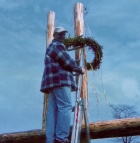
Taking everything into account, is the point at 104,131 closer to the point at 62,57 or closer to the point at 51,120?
the point at 51,120

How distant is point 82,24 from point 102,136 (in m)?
3.11

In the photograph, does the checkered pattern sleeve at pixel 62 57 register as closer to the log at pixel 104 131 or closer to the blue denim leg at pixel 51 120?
the blue denim leg at pixel 51 120

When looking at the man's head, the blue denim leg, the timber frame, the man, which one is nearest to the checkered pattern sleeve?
the man

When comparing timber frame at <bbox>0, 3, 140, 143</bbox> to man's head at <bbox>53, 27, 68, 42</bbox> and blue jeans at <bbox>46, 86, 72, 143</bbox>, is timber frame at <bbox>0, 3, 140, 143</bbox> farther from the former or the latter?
man's head at <bbox>53, 27, 68, 42</bbox>

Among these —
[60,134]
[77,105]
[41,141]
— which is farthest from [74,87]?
[41,141]

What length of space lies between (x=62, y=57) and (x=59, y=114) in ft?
2.44

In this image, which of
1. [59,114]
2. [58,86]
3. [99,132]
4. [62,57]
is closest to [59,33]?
[62,57]

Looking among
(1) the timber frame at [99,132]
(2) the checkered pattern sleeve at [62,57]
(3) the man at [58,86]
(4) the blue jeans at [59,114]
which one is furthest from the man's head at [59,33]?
(1) the timber frame at [99,132]

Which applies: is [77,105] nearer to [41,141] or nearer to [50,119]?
[50,119]

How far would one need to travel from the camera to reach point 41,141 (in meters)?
7.59

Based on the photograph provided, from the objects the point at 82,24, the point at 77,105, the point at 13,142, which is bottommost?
the point at 13,142

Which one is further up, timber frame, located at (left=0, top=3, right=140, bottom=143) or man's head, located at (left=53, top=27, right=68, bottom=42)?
man's head, located at (left=53, top=27, right=68, bottom=42)

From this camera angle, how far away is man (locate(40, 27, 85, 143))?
4887 mm

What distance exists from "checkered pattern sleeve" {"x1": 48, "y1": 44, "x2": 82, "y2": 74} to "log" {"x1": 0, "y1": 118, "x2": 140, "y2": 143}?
6.02 feet
